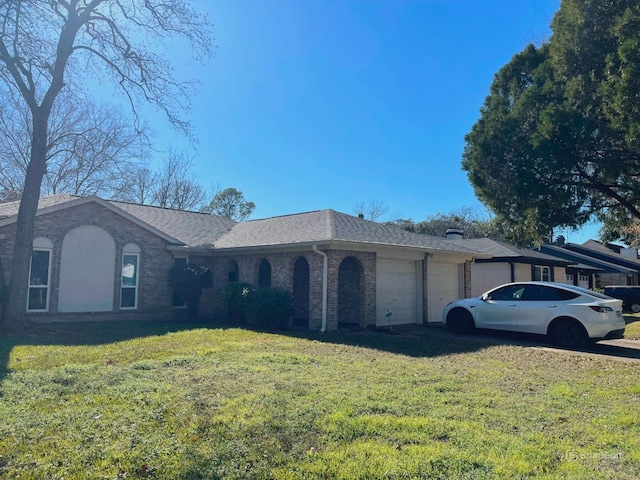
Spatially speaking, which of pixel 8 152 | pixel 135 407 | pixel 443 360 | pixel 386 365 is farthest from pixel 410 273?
pixel 8 152

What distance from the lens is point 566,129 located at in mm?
12578

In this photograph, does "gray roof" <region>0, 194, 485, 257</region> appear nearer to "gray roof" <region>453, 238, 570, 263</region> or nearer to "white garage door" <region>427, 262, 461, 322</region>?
"white garage door" <region>427, 262, 461, 322</region>

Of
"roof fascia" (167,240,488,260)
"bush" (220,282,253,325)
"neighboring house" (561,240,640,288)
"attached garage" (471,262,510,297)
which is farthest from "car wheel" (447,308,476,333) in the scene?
"neighboring house" (561,240,640,288)

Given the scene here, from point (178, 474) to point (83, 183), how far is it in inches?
1102

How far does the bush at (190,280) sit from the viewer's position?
1688 cm

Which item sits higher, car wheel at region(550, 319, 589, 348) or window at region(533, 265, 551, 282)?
window at region(533, 265, 551, 282)

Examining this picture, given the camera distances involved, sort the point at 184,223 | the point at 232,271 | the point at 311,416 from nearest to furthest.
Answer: the point at 311,416
the point at 232,271
the point at 184,223

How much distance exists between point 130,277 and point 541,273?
69.1 feet

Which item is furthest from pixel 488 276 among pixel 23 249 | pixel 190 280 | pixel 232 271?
pixel 23 249

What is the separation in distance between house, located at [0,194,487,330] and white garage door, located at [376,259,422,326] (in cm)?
3

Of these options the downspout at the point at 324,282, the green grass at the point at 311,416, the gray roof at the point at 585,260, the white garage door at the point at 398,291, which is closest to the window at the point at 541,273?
the gray roof at the point at 585,260

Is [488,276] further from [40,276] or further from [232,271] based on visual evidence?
[40,276]

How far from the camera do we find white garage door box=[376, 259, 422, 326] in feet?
50.0

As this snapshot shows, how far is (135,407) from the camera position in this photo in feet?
17.7
